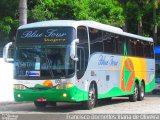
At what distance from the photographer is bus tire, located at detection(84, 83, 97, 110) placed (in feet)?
62.7

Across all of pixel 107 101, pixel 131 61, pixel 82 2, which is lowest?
pixel 107 101

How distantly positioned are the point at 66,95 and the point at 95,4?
16659 mm

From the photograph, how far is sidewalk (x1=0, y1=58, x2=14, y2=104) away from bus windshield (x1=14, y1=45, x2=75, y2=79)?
561 centimetres

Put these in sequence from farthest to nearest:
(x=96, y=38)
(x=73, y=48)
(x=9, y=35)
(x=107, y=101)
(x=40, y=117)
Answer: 1. (x=9, y=35)
2. (x=107, y=101)
3. (x=96, y=38)
4. (x=73, y=48)
5. (x=40, y=117)

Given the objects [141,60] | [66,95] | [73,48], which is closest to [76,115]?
[66,95]

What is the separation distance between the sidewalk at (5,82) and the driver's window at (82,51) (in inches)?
256

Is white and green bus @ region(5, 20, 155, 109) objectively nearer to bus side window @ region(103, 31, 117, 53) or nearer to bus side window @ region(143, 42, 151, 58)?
bus side window @ region(103, 31, 117, 53)

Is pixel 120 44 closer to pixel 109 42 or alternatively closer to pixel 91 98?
pixel 109 42

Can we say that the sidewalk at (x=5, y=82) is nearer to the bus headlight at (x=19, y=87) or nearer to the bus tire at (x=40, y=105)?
the bus tire at (x=40, y=105)

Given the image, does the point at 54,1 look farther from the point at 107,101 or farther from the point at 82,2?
the point at 107,101

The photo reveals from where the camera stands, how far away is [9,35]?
102ft

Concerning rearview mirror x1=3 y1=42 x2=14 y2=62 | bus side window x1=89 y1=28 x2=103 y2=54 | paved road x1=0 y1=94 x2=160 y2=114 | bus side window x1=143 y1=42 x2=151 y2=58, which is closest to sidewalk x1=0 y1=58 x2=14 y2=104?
paved road x1=0 y1=94 x2=160 y2=114

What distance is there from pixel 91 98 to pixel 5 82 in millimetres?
6429

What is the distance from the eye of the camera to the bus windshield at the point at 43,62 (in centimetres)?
1784
